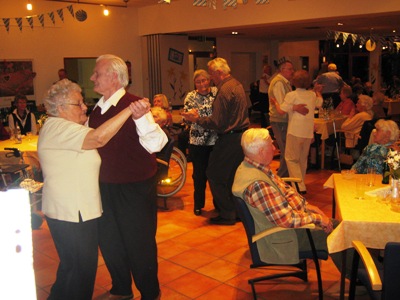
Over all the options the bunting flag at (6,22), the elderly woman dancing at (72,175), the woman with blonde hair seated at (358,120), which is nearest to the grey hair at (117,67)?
the elderly woman dancing at (72,175)

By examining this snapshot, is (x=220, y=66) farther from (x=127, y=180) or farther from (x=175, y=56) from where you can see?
(x=175, y=56)

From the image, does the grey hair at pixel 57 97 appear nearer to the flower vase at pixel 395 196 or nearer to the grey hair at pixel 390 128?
the flower vase at pixel 395 196

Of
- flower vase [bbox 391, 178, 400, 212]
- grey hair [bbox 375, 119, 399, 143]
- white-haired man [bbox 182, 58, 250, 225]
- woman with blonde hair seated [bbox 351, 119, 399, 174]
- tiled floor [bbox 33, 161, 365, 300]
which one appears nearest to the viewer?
flower vase [bbox 391, 178, 400, 212]

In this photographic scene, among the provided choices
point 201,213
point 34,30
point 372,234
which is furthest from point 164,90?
point 372,234

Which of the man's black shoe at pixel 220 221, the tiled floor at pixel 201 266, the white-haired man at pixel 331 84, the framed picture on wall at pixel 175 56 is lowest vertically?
the tiled floor at pixel 201 266

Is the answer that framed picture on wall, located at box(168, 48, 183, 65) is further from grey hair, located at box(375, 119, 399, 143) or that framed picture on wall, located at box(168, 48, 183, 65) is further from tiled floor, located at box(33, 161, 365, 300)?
grey hair, located at box(375, 119, 399, 143)

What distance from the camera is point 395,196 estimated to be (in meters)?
3.01

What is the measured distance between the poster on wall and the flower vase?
28.1 ft

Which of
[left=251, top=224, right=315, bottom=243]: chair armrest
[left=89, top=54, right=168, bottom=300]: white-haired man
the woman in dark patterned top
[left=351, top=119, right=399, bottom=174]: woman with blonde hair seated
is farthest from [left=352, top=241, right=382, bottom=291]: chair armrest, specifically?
the woman in dark patterned top

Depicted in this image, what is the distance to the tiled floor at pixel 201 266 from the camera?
138 inches

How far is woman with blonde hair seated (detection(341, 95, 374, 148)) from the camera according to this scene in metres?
7.05

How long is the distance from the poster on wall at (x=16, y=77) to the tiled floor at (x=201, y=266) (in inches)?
224

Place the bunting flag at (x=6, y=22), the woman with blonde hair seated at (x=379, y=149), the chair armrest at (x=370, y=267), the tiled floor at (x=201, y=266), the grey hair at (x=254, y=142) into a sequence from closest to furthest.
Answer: the chair armrest at (x=370, y=267) < the grey hair at (x=254, y=142) < the tiled floor at (x=201, y=266) < the woman with blonde hair seated at (x=379, y=149) < the bunting flag at (x=6, y=22)

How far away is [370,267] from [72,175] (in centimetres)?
167
